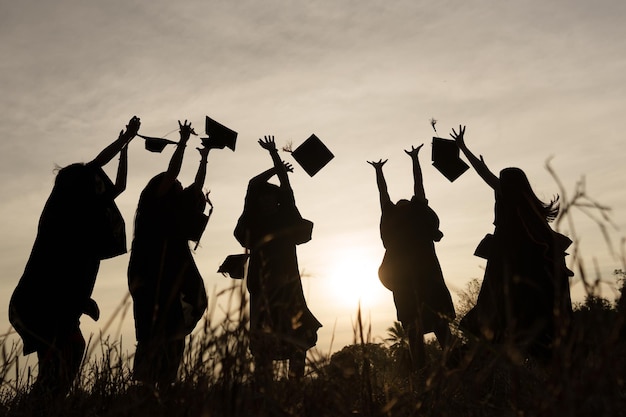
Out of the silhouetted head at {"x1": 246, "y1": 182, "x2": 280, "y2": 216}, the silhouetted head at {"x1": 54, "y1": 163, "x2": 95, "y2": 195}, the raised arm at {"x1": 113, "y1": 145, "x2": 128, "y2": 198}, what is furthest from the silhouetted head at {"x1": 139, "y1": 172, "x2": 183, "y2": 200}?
the silhouetted head at {"x1": 246, "y1": 182, "x2": 280, "y2": 216}

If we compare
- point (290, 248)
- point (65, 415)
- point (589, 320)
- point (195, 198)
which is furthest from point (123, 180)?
point (589, 320)

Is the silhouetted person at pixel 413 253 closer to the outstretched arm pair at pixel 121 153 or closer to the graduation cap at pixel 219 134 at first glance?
the graduation cap at pixel 219 134

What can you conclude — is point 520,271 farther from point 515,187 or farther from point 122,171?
point 122,171

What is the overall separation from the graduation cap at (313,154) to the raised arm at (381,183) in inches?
47.4

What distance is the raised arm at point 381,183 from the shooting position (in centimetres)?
725

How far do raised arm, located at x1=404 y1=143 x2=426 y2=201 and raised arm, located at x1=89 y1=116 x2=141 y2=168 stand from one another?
311cm

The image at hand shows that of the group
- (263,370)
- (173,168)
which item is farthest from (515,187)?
(263,370)

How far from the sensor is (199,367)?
7.01ft

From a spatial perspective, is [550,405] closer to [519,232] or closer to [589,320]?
[589,320]

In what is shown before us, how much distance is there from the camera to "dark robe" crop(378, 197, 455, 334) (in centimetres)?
709

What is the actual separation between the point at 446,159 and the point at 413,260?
1.52 metres

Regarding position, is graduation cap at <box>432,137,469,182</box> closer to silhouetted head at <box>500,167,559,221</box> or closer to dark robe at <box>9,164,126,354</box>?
silhouetted head at <box>500,167,559,221</box>

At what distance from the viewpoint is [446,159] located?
313 inches

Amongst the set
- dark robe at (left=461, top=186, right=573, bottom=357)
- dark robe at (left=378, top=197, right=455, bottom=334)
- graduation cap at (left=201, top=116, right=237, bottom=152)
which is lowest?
dark robe at (left=461, top=186, right=573, bottom=357)
